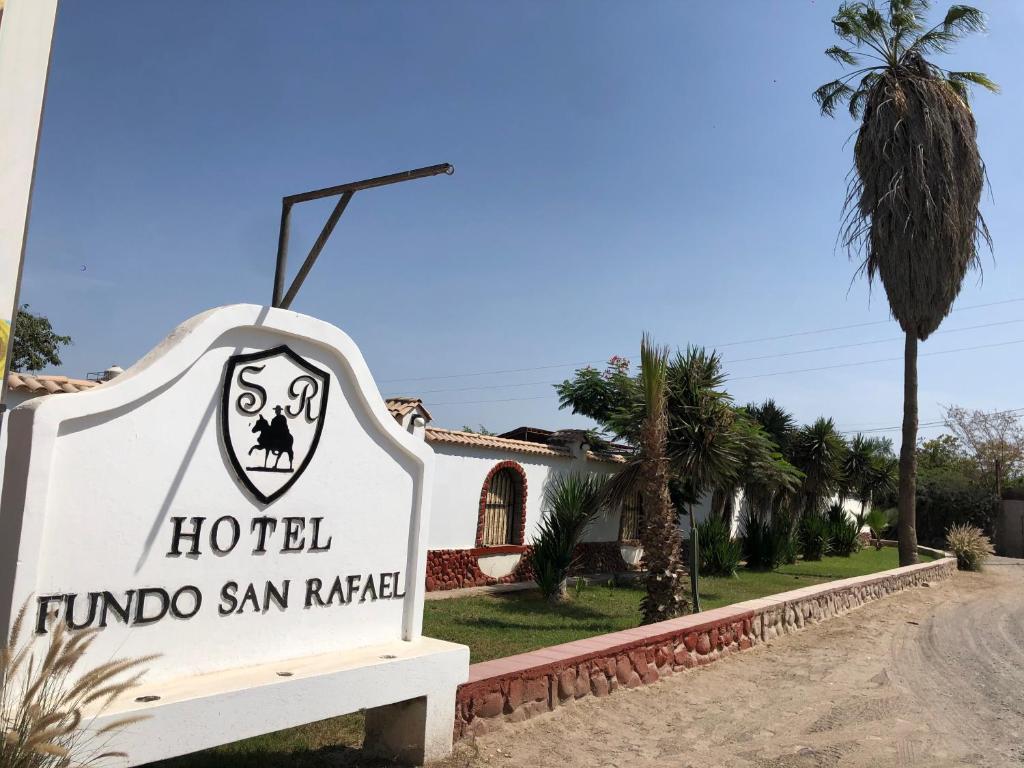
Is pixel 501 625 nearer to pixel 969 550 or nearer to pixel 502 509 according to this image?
pixel 502 509

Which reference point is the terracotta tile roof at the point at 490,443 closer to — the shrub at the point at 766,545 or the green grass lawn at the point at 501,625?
the green grass lawn at the point at 501,625

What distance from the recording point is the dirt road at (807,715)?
209 inches

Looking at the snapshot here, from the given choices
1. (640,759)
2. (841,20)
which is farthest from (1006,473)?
(640,759)

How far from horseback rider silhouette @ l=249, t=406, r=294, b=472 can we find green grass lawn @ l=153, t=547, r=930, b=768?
1.80 metres

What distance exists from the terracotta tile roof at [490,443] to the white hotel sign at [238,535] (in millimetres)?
8061

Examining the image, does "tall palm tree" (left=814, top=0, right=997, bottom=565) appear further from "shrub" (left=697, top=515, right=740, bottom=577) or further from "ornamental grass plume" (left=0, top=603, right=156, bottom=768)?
"ornamental grass plume" (left=0, top=603, right=156, bottom=768)

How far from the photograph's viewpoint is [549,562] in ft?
41.2

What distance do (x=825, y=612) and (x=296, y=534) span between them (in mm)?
9262

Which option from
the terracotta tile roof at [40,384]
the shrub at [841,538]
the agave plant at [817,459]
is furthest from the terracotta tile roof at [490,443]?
the shrub at [841,538]

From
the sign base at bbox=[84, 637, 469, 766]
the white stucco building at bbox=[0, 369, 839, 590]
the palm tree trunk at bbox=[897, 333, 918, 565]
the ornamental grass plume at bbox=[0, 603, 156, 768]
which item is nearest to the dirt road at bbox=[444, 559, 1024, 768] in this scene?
the sign base at bbox=[84, 637, 469, 766]

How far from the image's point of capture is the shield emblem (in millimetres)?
4066

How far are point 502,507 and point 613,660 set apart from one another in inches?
330

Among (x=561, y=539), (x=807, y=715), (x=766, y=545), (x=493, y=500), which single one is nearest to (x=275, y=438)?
(x=807, y=715)

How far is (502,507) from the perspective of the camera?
14.9 m
